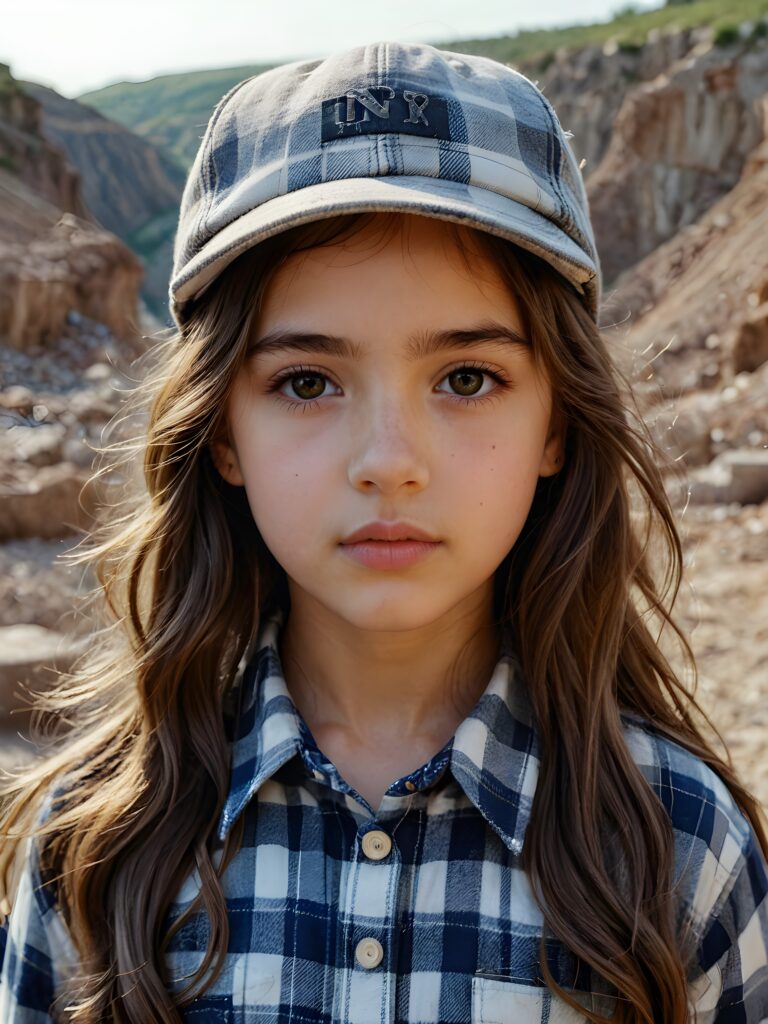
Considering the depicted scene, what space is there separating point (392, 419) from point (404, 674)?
1.40ft

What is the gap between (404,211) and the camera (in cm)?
134

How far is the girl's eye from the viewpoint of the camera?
1.43 meters

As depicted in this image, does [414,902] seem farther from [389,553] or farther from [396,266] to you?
[396,266]

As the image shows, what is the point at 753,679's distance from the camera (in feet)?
14.1

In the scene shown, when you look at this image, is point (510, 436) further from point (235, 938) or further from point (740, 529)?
point (740, 529)

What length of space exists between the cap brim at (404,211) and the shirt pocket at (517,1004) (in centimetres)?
91

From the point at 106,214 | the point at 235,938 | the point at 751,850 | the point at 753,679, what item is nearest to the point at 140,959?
the point at 235,938

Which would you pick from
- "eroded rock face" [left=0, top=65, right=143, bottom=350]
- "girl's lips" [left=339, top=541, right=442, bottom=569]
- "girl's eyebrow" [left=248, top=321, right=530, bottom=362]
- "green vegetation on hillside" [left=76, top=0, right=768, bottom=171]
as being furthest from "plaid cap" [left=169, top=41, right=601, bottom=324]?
"eroded rock face" [left=0, top=65, right=143, bottom=350]

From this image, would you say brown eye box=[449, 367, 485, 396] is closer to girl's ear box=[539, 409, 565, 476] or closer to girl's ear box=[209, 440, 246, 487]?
girl's ear box=[539, 409, 565, 476]

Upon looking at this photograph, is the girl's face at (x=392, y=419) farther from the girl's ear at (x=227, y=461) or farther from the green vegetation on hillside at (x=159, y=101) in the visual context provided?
the green vegetation on hillside at (x=159, y=101)

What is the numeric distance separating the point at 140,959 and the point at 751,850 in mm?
804

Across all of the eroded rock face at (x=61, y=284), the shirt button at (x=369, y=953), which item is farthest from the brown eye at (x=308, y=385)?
the eroded rock face at (x=61, y=284)

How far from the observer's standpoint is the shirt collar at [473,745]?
1443 mm

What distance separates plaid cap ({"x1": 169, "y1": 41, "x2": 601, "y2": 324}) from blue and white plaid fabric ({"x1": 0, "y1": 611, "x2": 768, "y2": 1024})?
0.65 meters
